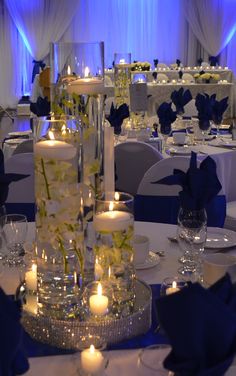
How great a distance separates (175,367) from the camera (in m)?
0.80

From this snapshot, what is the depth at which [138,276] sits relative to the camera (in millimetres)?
1467

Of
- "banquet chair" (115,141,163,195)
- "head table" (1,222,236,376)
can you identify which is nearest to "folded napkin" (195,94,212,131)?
"banquet chair" (115,141,163,195)

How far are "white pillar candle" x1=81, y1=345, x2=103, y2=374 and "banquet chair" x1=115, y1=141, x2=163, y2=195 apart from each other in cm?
215

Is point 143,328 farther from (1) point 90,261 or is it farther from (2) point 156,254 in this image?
(2) point 156,254

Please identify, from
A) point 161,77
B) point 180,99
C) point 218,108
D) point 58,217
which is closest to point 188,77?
point 161,77

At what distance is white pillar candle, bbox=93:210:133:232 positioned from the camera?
3.75 feet

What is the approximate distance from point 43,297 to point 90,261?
216 millimetres

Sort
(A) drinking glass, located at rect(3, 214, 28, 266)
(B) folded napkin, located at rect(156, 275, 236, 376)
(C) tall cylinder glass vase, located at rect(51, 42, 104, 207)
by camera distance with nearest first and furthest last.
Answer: (B) folded napkin, located at rect(156, 275, 236, 376)
(C) tall cylinder glass vase, located at rect(51, 42, 104, 207)
(A) drinking glass, located at rect(3, 214, 28, 266)

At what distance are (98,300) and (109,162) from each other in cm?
35

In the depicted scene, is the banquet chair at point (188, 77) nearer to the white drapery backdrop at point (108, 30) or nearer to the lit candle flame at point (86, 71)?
the white drapery backdrop at point (108, 30)

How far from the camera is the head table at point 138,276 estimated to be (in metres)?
1.01

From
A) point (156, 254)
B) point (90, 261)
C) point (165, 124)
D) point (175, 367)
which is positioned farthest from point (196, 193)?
point (165, 124)

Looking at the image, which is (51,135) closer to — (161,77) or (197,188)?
(197,188)

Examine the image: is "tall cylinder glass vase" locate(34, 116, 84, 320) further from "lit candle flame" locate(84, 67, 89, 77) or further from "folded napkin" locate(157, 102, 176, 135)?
"folded napkin" locate(157, 102, 176, 135)
